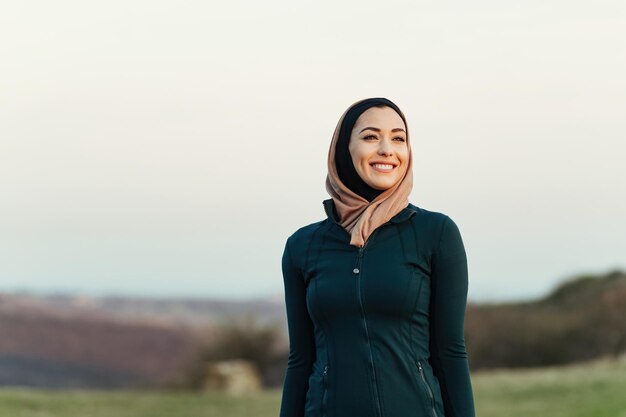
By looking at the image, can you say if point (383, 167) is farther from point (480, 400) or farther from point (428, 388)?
point (480, 400)

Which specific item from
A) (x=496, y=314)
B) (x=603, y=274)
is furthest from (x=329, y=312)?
(x=603, y=274)

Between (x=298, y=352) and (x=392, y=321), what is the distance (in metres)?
0.40

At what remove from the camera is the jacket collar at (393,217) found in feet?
9.68

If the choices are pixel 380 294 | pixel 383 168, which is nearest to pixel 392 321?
pixel 380 294

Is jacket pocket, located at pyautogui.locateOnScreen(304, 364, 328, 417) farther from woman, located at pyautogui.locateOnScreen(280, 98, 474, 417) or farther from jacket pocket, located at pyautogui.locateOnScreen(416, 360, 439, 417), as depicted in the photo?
jacket pocket, located at pyautogui.locateOnScreen(416, 360, 439, 417)

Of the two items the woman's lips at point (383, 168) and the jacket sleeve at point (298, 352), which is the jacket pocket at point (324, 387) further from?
the woman's lips at point (383, 168)

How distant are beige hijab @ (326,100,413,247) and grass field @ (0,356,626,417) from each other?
912cm

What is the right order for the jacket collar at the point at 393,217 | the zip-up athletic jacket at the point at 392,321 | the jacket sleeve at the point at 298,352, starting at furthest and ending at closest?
1. the jacket sleeve at the point at 298,352
2. the jacket collar at the point at 393,217
3. the zip-up athletic jacket at the point at 392,321

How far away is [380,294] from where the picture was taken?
284 cm

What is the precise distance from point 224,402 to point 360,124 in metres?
12.0

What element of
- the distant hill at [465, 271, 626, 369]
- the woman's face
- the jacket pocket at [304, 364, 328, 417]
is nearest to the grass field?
the distant hill at [465, 271, 626, 369]

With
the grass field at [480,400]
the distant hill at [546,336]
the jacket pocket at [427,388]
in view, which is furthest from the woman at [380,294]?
the distant hill at [546,336]

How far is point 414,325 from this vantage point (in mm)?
2873

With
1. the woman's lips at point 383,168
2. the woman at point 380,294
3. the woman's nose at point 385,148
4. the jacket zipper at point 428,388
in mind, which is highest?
the woman's nose at point 385,148
